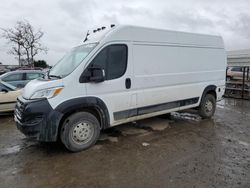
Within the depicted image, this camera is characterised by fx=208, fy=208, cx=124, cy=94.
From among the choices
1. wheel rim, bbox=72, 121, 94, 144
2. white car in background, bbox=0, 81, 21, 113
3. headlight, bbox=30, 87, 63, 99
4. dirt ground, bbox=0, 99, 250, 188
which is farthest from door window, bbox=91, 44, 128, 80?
white car in background, bbox=0, 81, 21, 113

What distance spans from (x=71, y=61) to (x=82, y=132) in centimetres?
155

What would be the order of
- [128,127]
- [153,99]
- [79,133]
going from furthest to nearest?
[128,127] → [153,99] → [79,133]

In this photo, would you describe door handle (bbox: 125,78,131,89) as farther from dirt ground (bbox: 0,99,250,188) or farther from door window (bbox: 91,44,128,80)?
dirt ground (bbox: 0,99,250,188)

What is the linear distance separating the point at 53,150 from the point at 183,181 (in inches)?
104

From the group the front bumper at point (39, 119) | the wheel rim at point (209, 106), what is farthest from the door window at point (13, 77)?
the wheel rim at point (209, 106)

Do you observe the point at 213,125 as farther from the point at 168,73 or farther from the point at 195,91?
the point at 168,73

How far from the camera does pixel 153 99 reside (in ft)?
16.7

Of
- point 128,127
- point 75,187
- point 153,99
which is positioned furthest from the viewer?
point 128,127

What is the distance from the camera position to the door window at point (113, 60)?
4238mm

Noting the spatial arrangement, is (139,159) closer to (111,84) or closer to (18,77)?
(111,84)

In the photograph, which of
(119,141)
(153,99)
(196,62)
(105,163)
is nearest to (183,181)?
(105,163)

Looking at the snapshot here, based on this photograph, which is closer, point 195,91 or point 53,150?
Answer: point 53,150

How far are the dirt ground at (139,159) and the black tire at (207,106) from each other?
849 mm

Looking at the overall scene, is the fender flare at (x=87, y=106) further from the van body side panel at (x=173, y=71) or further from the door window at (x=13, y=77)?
the door window at (x=13, y=77)
